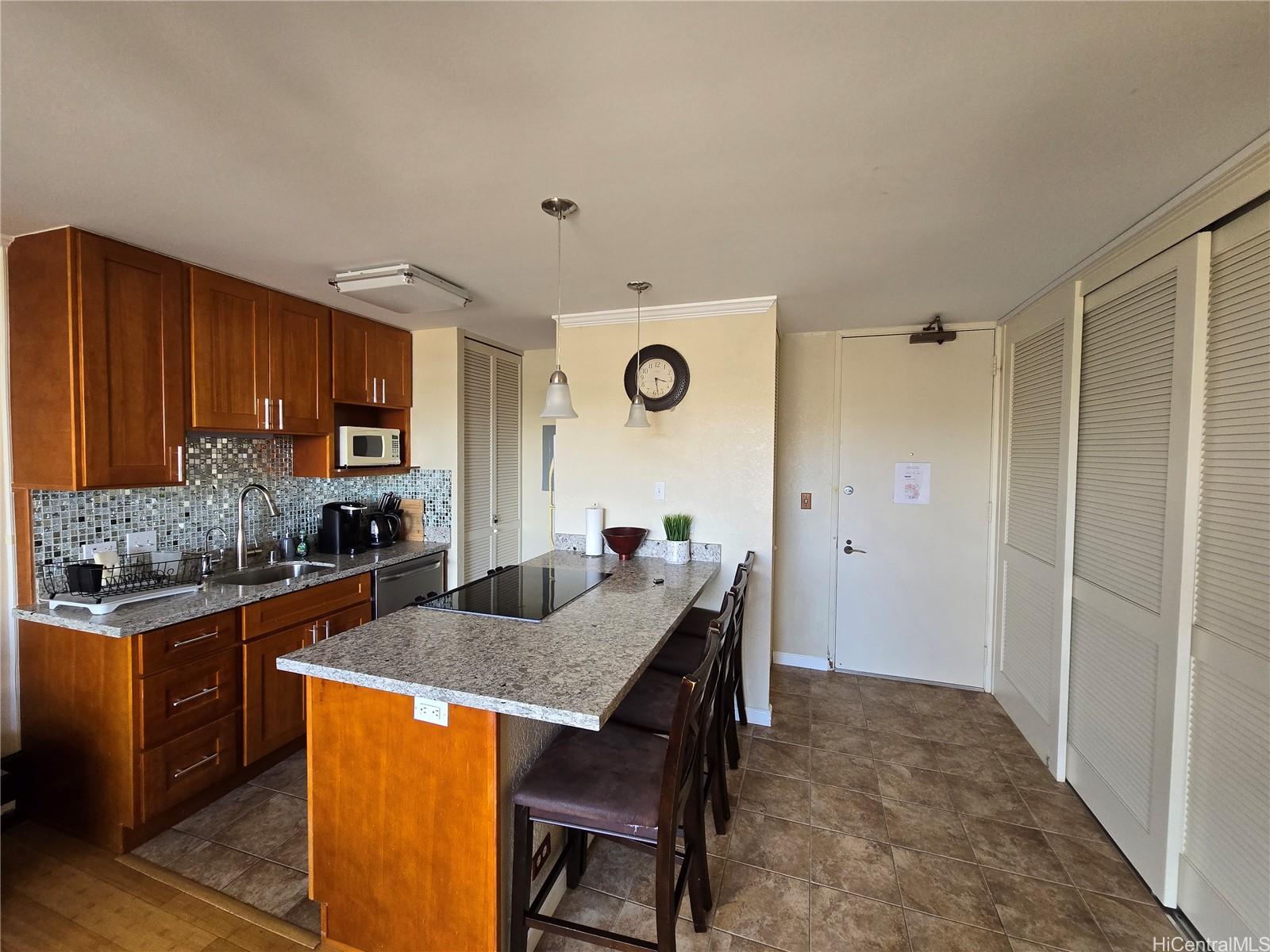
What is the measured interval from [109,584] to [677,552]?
2467mm

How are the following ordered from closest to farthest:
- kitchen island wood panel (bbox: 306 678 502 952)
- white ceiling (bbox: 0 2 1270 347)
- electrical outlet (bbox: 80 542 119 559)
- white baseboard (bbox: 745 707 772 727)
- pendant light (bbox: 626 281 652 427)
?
white ceiling (bbox: 0 2 1270 347) → kitchen island wood panel (bbox: 306 678 502 952) → electrical outlet (bbox: 80 542 119 559) → pendant light (bbox: 626 281 652 427) → white baseboard (bbox: 745 707 772 727)

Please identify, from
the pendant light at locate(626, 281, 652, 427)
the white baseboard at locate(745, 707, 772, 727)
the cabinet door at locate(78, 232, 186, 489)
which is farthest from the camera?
the white baseboard at locate(745, 707, 772, 727)

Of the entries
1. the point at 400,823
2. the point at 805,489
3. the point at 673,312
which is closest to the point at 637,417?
the point at 673,312

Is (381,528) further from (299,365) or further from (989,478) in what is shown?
(989,478)

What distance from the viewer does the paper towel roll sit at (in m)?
2.91

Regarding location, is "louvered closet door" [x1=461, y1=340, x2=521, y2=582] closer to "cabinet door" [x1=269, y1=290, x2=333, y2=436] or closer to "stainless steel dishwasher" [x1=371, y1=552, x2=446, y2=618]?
"stainless steel dishwasher" [x1=371, y1=552, x2=446, y2=618]

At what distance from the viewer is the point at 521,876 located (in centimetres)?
133

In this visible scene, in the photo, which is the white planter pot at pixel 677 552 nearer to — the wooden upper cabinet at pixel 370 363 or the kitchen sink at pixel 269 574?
the kitchen sink at pixel 269 574

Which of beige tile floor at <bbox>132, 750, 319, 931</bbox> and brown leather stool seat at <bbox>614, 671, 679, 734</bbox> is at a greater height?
brown leather stool seat at <bbox>614, 671, 679, 734</bbox>

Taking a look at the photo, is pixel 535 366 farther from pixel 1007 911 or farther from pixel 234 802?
pixel 1007 911

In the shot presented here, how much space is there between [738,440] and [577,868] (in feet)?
6.66

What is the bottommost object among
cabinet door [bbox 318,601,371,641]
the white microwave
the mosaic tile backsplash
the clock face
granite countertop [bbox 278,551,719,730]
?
cabinet door [bbox 318,601,371,641]

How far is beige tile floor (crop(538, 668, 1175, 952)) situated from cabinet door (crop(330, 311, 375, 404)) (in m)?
2.75

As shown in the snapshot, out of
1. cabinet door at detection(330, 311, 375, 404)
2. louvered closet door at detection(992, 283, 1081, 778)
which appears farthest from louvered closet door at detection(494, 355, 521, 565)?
louvered closet door at detection(992, 283, 1081, 778)
